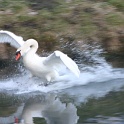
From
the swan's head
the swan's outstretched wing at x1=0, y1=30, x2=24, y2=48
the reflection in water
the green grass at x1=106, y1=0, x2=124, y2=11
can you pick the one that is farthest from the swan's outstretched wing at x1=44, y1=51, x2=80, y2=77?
the green grass at x1=106, y1=0, x2=124, y2=11

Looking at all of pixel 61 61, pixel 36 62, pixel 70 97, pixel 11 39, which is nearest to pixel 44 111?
pixel 70 97

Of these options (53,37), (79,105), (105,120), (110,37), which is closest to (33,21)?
(53,37)

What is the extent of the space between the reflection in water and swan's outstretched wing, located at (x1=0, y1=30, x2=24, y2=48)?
128 cm

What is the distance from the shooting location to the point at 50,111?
9.52 m

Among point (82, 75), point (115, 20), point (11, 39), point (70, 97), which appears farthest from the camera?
point (115, 20)

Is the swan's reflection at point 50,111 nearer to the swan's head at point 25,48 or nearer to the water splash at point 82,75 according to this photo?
the water splash at point 82,75

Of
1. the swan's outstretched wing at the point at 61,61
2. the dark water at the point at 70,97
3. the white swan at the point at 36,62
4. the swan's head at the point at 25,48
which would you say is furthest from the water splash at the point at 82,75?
the swan's head at the point at 25,48

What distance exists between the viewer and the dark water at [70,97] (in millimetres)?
9086

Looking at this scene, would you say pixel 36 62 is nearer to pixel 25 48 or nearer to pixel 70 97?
pixel 25 48

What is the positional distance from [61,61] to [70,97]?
2.71ft

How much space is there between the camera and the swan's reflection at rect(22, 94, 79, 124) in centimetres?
901

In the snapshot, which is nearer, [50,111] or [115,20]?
[50,111]

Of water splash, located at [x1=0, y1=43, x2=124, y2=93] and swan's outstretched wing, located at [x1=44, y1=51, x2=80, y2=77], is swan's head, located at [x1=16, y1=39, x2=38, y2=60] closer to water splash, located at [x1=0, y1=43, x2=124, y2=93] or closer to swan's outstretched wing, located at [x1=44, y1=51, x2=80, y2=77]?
swan's outstretched wing, located at [x1=44, y1=51, x2=80, y2=77]

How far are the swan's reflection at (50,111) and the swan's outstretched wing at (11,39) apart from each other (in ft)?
4.33
